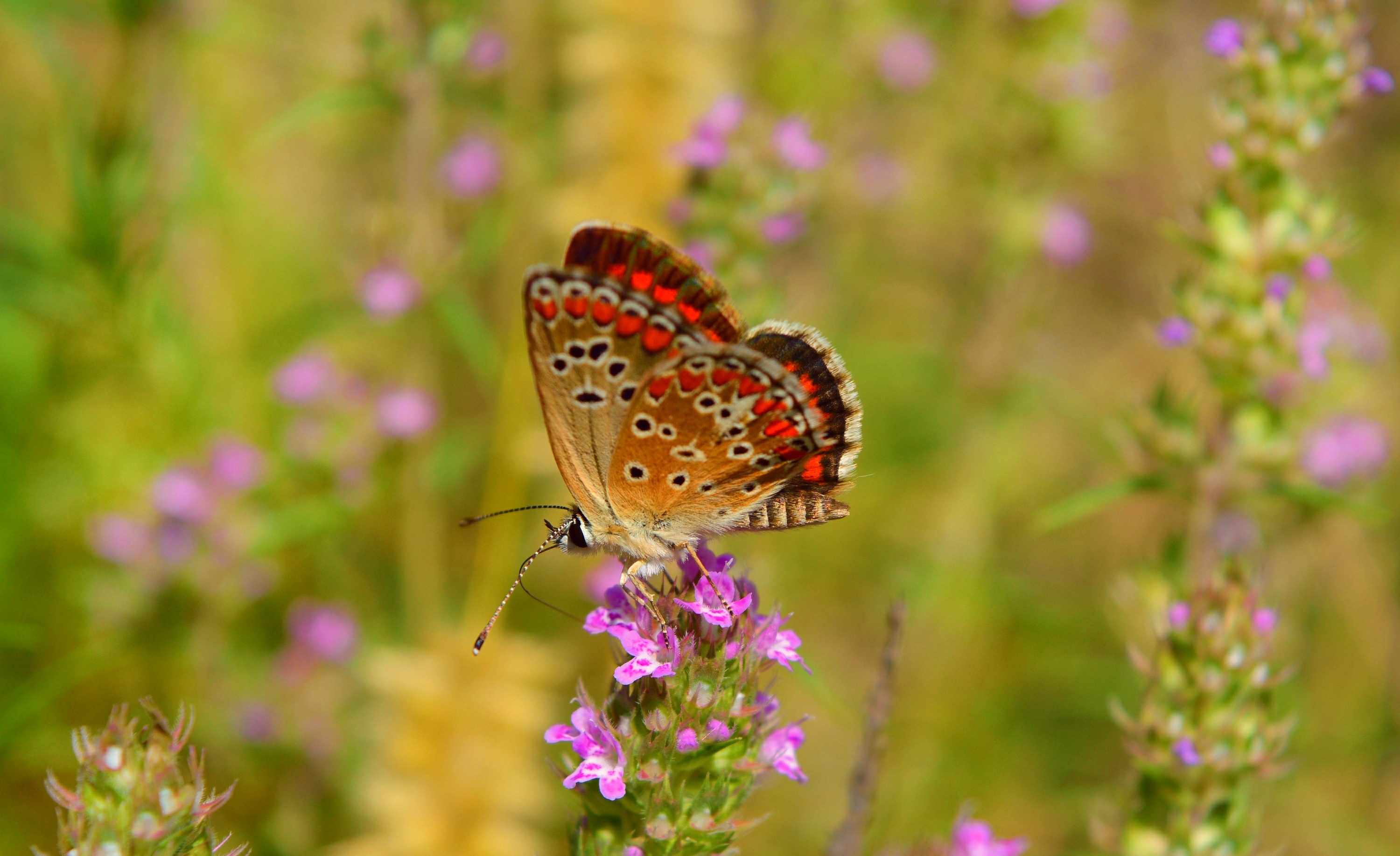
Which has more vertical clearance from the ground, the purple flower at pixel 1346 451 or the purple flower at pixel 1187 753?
the purple flower at pixel 1346 451

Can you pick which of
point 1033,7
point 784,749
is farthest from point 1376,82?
point 784,749

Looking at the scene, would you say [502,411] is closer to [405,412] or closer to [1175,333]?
[405,412]

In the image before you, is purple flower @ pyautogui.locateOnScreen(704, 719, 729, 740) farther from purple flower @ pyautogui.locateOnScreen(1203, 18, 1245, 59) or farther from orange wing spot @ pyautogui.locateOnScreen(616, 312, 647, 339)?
purple flower @ pyautogui.locateOnScreen(1203, 18, 1245, 59)

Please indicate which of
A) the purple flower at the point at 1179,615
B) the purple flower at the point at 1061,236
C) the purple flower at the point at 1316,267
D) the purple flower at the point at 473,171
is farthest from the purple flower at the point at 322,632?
the purple flower at the point at 1316,267

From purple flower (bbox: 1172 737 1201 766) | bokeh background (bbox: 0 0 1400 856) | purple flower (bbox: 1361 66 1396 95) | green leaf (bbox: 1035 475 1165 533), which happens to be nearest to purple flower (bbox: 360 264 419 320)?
bokeh background (bbox: 0 0 1400 856)

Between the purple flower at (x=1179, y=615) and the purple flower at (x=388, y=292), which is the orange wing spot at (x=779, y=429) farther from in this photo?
the purple flower at (x=388, y=292)

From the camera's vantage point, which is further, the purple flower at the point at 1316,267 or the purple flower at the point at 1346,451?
the purple flower at the point at 1346,451
